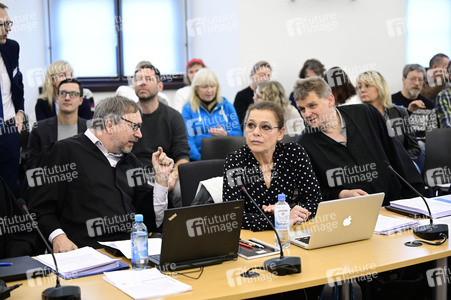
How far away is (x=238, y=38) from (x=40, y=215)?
160 inches

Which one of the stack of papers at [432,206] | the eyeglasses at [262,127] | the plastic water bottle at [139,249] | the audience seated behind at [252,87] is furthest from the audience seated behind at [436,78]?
the plastic water bottle at [139,249]

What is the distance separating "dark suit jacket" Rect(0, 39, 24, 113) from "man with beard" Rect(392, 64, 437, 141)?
3.82 metres

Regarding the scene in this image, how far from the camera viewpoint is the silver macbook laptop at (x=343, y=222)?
2.43 meters

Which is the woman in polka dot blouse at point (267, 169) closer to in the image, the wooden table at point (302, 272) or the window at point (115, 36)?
the wooden table at point (302, 272)

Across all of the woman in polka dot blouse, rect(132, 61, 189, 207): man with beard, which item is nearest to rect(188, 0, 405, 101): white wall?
rect(132, 61, 189, 207): man with beard

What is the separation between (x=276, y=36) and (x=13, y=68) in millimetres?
3256

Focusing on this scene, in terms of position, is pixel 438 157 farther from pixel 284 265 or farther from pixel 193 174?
pixel 284 265

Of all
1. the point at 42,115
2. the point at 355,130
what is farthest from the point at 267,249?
the point at 42,115

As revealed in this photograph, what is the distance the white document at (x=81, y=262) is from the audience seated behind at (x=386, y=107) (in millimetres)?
3045

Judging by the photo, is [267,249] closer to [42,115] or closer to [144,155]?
[144,155]

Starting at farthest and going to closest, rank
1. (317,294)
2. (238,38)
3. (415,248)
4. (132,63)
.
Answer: (132,63) → (238,38) → (317,294) → (415,248)

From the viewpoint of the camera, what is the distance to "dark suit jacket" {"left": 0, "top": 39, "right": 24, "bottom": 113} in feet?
14.0

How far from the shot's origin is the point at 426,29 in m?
8.40

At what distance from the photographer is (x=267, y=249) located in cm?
251
